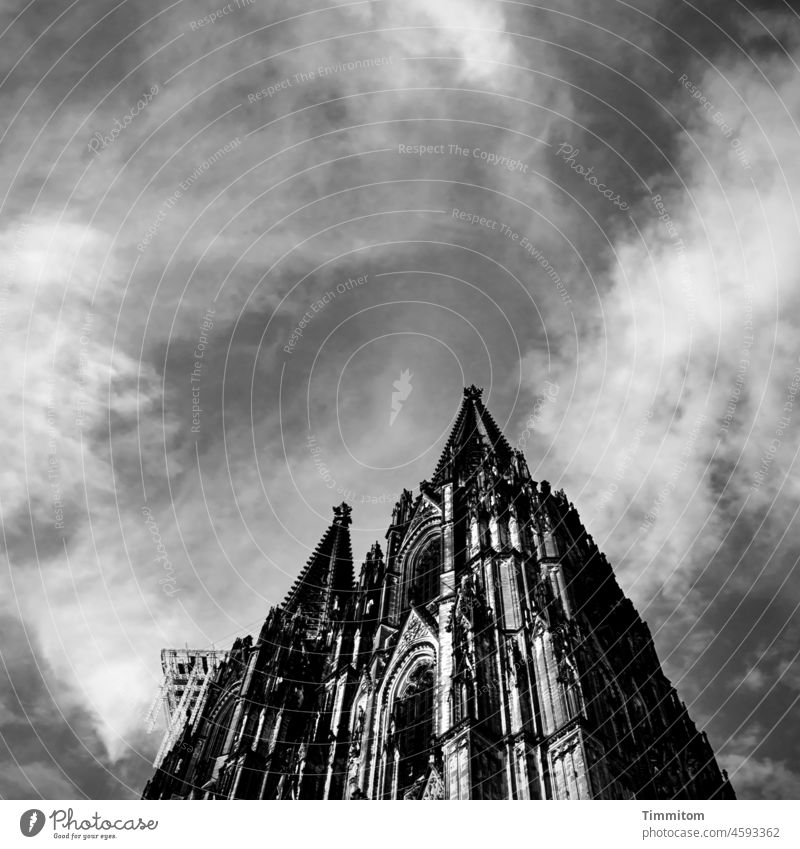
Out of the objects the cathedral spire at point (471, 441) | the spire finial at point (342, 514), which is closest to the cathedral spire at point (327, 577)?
the spire finial at point (342, 514)

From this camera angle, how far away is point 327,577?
1844 inches

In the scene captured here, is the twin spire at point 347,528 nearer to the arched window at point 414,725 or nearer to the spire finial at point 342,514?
the spire finial at point 342,514

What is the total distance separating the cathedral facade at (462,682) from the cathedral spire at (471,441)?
0.23 meters

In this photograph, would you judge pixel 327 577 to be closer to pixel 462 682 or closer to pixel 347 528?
pixel 347 528

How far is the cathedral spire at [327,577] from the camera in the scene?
41719 mm

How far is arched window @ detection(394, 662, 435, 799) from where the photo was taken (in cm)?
2112

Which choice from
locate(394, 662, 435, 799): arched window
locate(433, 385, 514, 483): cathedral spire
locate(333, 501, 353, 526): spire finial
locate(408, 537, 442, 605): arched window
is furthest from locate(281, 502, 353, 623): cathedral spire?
locate(394, 662, 435, 799): arched window

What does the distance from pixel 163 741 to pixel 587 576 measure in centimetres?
3141

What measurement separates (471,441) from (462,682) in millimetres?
22929

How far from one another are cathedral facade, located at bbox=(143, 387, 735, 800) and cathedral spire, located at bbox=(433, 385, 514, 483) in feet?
0.76

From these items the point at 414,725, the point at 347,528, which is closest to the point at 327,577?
the point at 347,528
